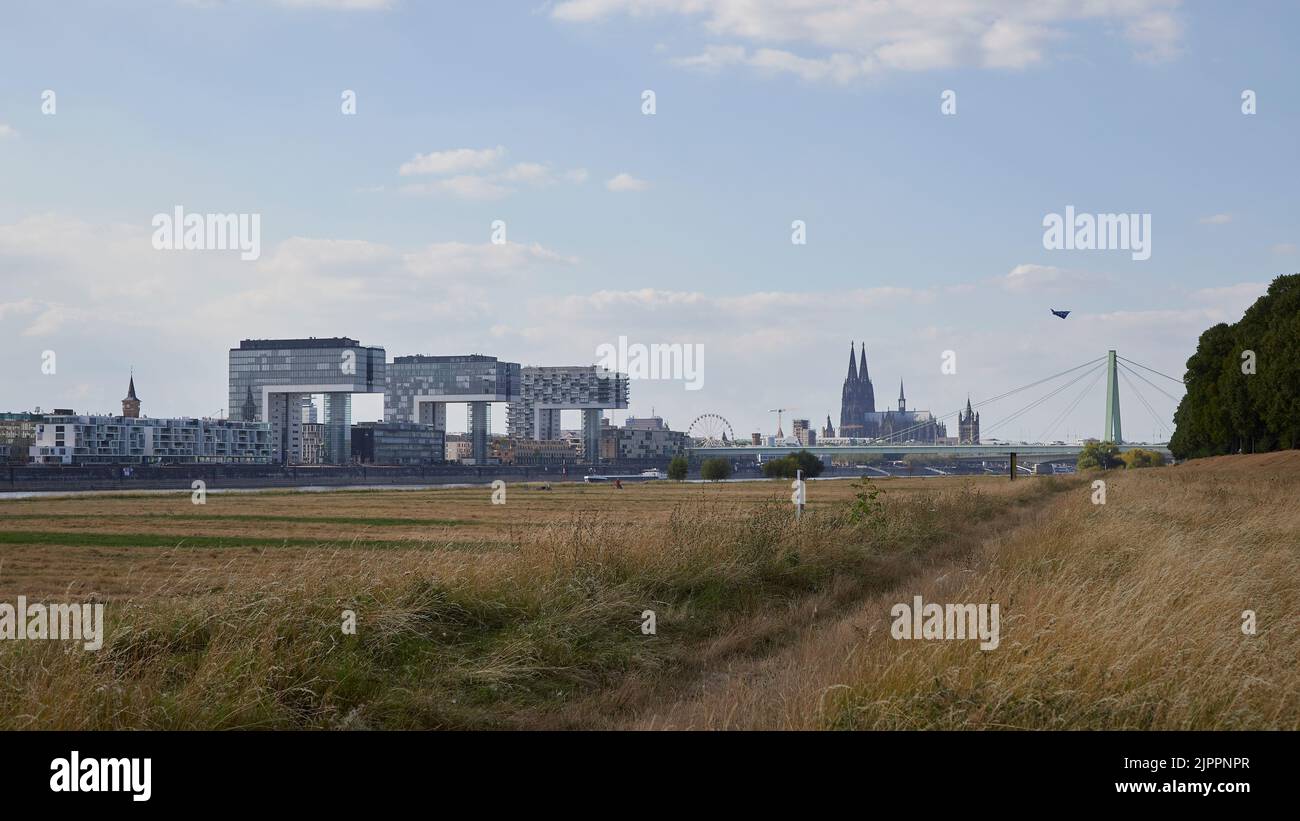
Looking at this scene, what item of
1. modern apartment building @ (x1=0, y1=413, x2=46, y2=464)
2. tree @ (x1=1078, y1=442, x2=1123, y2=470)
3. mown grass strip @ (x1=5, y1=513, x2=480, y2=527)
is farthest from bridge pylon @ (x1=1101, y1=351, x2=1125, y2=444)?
modern apartment building @ (x1=0, y1=413, x2=46, y2=464)

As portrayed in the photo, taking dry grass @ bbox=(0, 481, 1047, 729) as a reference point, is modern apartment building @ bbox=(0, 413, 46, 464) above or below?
above

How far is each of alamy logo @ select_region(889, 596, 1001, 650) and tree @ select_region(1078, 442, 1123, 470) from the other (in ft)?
385

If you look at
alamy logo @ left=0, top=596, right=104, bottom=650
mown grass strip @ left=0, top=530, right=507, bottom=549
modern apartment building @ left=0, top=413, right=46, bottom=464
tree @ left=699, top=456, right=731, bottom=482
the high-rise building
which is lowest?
tree @ left=699, top=456, right=731, bottom=482

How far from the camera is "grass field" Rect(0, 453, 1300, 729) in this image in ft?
24.4

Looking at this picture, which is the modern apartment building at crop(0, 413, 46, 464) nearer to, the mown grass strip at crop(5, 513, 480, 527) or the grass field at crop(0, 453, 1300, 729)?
the mown grass strip at crop(5, 513, 480, 527)

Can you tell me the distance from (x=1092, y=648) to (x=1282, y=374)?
221ft

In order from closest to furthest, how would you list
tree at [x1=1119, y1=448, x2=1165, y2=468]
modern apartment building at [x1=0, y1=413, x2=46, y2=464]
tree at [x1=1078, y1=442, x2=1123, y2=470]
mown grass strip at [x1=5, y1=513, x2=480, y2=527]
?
mown grass strip at [x1=5, y1=513, x2=480, y2=527] → tree at [x1=1078, y1=442, x2=1123, y2=470] → tree at [x1=1119, y1=448, x2=1165, y2=468] → modern apartment building at [x1=0, y1=413, x2=46, y2=464]

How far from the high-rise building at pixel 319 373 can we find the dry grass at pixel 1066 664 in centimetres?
16769
